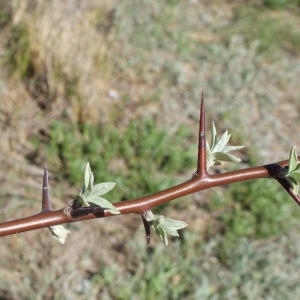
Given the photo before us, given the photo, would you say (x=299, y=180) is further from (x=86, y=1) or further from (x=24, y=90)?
(x=86, y=1)

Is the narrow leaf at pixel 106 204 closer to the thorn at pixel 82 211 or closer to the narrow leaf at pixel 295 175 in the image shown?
the thorn at pixel 82 211

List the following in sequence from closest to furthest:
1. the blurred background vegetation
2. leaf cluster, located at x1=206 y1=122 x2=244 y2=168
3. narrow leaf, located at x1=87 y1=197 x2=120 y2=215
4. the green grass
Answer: narrow leaf, located at x1=87 y1=197 x2=120 y2=215 < leaf cluster, located at x1=206 y1=122 x2=244 y2=168 < the blurred background vegetation < the green grass

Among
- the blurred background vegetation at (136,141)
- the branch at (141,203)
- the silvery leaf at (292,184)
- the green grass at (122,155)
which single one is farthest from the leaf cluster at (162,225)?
the green grass at (122,155)

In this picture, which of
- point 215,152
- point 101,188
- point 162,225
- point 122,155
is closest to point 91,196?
point 101,188

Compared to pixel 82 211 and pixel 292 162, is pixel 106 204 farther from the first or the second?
pixel 292 162

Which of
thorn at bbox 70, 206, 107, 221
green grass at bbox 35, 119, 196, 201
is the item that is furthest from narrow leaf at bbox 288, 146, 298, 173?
green grass at bbox 35, 119, 196, 201

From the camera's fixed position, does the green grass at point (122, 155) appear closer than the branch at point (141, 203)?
No

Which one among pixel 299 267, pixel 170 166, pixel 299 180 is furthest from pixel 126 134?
pixel 299 180

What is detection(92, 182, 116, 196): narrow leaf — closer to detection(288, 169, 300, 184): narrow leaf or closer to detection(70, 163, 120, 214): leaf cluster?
detection(70, 163, 120, 214): leaf cluster
